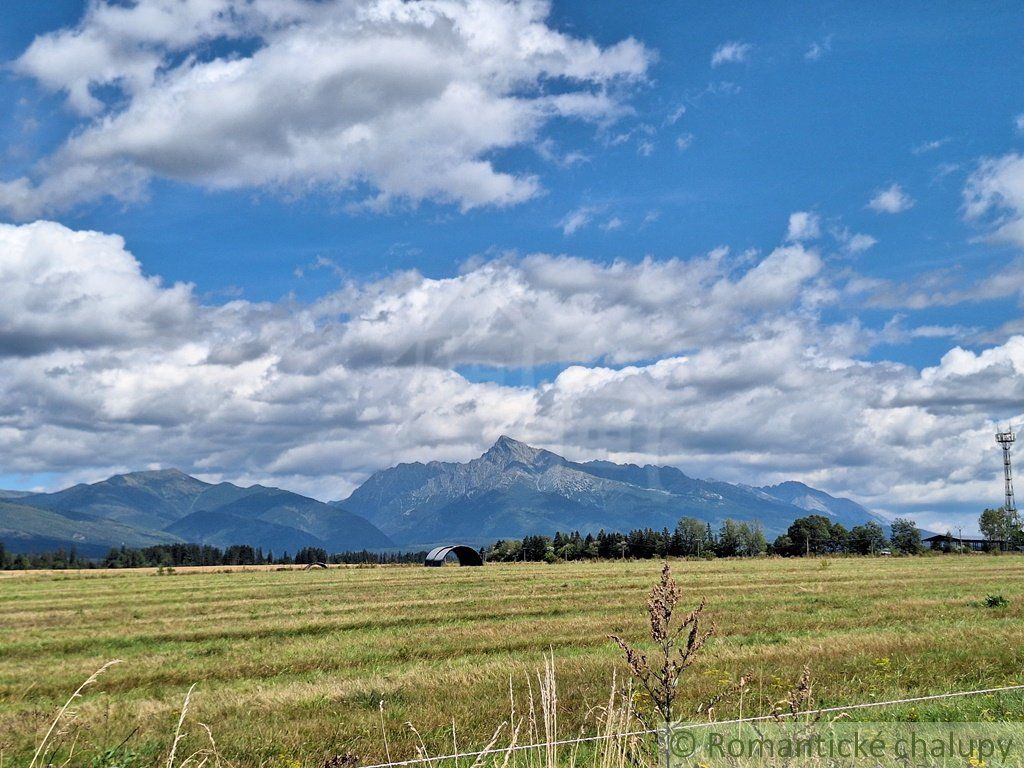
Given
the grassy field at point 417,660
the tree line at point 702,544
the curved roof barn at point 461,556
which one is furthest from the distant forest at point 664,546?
the grassy field at point 417,660

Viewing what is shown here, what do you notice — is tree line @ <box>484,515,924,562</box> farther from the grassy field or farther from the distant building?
the grassy field

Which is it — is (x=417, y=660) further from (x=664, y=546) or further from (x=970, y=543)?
(x=970, y=543)

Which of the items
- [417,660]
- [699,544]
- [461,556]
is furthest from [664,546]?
[417,660]

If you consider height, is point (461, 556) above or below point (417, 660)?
below

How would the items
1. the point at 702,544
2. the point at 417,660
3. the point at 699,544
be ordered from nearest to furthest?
1. the point at 417,660
2. the point at 699,544
3. the point at 702,544

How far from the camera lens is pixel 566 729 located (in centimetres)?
1216

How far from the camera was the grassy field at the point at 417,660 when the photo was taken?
41.0 ft

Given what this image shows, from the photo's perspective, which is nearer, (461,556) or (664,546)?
(461,556)

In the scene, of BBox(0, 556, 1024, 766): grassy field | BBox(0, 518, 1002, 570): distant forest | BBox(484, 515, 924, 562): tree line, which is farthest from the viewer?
BBox(0, 518, 1002, 570): distant forest

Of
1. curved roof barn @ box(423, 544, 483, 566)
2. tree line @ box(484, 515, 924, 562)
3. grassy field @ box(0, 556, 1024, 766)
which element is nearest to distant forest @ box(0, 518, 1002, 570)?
tree line @ box(484, 515, 924, 562)

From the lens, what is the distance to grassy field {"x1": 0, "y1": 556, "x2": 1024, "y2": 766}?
41.0ft

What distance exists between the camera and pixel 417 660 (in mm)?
18953

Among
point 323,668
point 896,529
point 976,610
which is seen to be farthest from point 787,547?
point 323,668

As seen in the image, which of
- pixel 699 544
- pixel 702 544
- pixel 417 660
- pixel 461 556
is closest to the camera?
pixel 417 660
